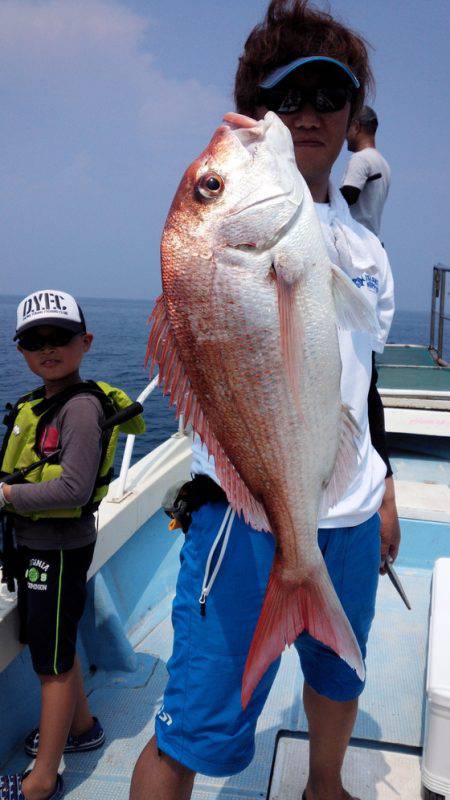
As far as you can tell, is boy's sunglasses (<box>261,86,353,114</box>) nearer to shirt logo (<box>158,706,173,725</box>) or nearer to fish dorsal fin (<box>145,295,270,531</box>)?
fish dorsal fin (<box>145,295,270,531</box>)

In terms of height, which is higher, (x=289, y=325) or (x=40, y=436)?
Answer: (x=289, y=325)

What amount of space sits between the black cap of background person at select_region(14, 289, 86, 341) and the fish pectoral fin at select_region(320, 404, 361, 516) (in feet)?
4.16

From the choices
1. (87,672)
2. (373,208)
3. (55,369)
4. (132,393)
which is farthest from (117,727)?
(132,393)

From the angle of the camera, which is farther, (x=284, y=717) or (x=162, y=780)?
(x=284, y=717)

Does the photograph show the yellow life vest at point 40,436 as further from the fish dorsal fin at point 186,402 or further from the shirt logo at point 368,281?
the shirt logo at point 368,281

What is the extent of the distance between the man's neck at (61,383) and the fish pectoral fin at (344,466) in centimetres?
125

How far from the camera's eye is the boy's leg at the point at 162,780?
5.01 ft

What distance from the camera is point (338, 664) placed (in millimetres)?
1702

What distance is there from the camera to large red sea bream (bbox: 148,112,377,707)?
1238mm

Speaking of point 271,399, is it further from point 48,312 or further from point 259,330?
point 48,312

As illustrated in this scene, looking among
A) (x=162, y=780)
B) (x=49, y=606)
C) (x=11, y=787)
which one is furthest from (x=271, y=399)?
(x=11, y=787)

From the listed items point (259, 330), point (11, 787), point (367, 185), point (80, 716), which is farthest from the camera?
point (367, 185)

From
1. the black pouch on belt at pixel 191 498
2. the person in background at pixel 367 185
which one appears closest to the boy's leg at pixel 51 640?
the black pouch on belt at pixel 191 498

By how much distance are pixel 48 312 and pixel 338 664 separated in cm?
155
